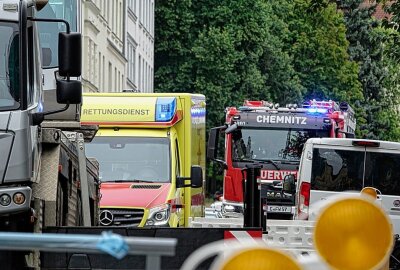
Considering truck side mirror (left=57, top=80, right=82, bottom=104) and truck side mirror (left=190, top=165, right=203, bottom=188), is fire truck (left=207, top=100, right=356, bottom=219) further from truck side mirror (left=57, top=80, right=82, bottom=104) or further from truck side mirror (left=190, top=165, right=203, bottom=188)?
truck side mirror (left=57, top=80, right=82, bottom=104)

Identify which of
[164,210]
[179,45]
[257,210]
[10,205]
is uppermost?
[10,205]

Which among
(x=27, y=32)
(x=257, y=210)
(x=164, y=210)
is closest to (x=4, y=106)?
(x=27, y=32)

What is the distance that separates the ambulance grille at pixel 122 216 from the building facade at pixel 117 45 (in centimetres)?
3208

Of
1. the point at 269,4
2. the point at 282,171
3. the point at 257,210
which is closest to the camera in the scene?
the point at 257,210

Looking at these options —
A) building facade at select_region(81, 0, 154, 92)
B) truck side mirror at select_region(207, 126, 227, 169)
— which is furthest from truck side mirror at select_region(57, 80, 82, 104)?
building facade at select_region(81, 0, 154, 92)

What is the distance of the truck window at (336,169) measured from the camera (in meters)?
25.0

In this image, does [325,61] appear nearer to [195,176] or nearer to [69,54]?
[195,176]

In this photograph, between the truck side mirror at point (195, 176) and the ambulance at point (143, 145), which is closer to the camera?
the truck side mirror at point (195, 176)

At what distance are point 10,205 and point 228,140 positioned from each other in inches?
897

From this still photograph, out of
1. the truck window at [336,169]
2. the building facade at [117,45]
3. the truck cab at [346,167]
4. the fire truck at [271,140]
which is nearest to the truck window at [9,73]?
the truck cab at [346,167]

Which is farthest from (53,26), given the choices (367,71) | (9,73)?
(367,71)

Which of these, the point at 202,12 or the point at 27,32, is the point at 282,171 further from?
the point at 202,12

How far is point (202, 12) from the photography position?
246 ft

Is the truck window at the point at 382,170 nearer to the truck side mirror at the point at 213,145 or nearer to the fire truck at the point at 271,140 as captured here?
the truck side mirror at the point at 213,145
